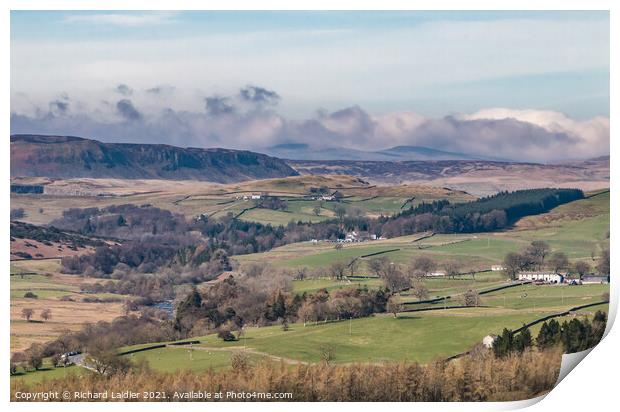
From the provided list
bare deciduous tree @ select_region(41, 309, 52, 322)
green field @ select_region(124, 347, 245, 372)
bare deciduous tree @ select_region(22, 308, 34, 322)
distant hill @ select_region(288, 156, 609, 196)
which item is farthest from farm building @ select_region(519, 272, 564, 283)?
bare deciduous tree @ select_region(22, 308, 34, 322)

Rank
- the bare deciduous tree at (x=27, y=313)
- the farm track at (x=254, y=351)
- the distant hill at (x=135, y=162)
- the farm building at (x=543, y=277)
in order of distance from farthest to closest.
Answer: the distant hill at (x=135, y=162) → the farm building at (x=543, y=277) → the bare deciduous tree at (x=27, y=313) → the farm track at (x=254, y=351)

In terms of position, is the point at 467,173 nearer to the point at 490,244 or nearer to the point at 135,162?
the point at 490,244

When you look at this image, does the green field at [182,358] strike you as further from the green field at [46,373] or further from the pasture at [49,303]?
the pasture at [49,303]

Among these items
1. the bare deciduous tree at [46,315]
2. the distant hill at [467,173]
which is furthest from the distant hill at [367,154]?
the bare deciduous tree at [46,315]

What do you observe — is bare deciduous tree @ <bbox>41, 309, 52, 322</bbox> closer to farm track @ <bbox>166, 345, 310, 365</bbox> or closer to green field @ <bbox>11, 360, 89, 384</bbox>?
farm track @ <bbox>166, 345, 310, 365</bbox>

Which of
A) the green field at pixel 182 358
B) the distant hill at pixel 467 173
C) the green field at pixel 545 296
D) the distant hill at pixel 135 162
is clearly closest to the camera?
the green field at pixel 182 358

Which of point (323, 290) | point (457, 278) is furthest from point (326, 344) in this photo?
point (457, 278)

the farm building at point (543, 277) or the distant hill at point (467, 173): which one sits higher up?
the distant hill at point (467, 173)
